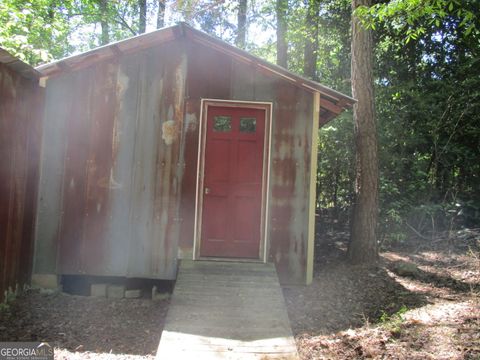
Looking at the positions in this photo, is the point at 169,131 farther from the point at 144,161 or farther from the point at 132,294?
the point at 132,294

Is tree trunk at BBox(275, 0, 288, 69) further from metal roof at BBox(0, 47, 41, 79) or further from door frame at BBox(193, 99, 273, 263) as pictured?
metal roof at BBox(0, 47, 41, 79)

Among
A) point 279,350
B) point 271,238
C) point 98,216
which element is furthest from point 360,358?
point 98,216

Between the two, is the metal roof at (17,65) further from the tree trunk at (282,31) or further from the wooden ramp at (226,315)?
the tree trunk at (282,31)

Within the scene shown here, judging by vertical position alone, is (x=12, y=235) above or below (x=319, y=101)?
below

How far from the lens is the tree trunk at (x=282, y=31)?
46.0 feet

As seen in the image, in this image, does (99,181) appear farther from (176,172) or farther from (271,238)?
(271,238)

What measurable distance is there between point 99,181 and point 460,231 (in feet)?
23.8

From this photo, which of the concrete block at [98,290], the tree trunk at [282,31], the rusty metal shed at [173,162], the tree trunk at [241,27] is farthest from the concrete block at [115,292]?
the tree trunk at [241,27]

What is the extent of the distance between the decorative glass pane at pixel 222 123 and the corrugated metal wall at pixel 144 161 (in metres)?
0.31

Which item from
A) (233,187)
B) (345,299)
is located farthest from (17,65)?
(345,299)

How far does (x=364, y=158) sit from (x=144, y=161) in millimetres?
3771

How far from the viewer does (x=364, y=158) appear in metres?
7.12

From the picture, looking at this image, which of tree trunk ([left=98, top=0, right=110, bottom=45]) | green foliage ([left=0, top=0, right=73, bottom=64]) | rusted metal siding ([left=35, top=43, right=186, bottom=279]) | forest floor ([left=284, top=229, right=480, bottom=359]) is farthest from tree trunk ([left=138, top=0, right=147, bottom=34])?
forest floor ([left=284, top=229, right=480, bottom=359])

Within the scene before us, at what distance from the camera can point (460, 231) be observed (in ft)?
28.1
